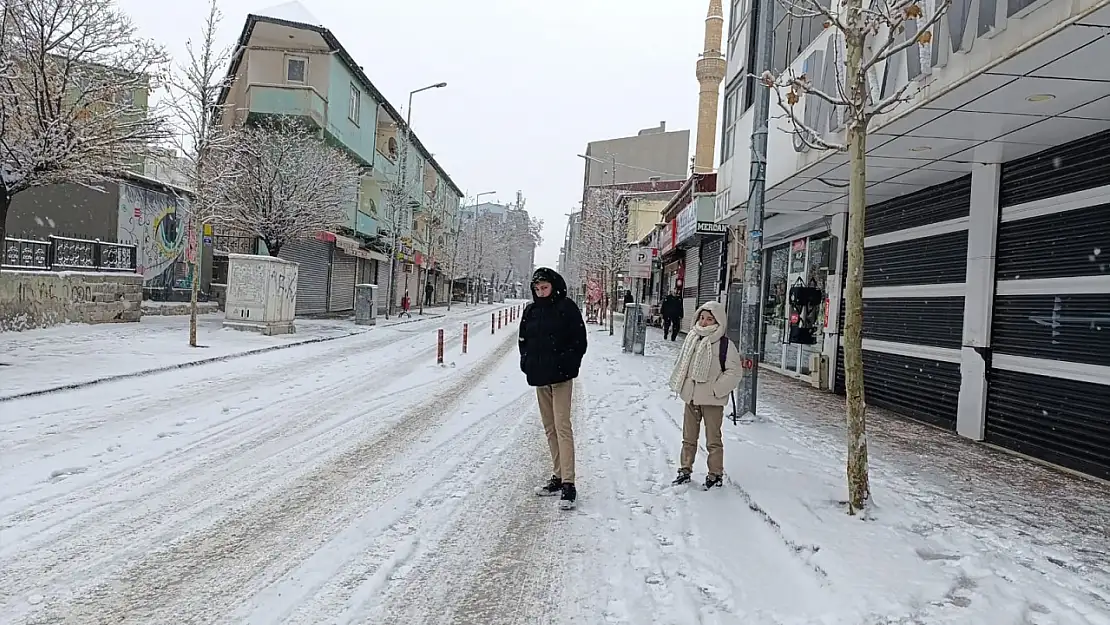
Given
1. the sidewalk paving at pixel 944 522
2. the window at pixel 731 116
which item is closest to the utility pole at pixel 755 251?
the sidewalk paving at pixel 944 522

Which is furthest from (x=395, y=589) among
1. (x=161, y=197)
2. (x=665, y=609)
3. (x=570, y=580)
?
(x=161, y=197)

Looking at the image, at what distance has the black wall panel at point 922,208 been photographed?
9.95m

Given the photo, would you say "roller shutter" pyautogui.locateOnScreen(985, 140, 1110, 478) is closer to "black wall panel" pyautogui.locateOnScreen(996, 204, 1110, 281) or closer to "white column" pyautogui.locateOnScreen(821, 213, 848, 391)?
"black wall panel" pyautogui.locateOnScreen(996, 204, 1110, 281)

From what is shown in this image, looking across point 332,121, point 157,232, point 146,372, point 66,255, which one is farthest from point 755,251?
point 332,121

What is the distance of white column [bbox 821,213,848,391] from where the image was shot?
44.7 ft

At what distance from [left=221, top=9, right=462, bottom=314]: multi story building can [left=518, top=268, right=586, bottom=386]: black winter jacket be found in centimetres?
1714

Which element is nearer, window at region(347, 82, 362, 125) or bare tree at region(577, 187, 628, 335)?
window at region(347, 82, 362, 125)

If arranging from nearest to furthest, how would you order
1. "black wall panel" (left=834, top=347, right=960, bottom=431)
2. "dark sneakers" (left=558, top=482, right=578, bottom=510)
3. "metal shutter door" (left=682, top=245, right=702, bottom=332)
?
"dark sneakers" (left=558, top=482, right=578, bottom=510), "black wall panel" (left=834, top=347, right=960, bottom=431), "metal shutter door" (left=682, top=245, right=702, bottom=332)

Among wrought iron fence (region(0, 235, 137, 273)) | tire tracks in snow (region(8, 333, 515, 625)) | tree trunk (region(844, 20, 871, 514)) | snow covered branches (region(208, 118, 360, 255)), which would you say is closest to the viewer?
tire tracks in snow (region(8, 333, 515, 625))

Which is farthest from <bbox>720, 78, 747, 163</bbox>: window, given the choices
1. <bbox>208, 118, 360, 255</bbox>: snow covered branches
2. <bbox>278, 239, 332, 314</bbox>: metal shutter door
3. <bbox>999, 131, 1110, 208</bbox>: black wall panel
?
<bbox>278, 239, 332, 314</bbox>: metal shutter door

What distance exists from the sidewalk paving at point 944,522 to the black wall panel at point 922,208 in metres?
3.11

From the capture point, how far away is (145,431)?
759cm

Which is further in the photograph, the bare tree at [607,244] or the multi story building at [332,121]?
the bare tree at [607,244]

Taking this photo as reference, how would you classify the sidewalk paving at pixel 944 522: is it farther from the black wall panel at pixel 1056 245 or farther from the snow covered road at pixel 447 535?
the black wall panel at pixel 1056 245
